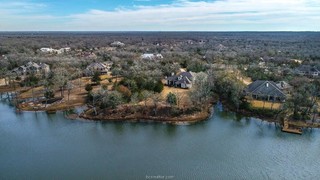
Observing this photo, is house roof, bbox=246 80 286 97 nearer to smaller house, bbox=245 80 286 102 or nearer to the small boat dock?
smaller house, bbox=245 80 286 102

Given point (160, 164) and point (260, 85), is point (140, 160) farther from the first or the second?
point (260, 85)

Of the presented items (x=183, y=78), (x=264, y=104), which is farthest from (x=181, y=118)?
(x=183, y=78)

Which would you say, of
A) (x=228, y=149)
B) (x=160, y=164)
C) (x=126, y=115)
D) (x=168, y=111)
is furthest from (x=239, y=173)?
(x=126, y=115)

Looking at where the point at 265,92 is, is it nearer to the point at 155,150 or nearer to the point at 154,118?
the point at 154,118

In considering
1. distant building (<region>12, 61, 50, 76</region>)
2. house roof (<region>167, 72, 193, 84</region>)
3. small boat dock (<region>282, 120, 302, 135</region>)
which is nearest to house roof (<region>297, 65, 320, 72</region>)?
house roof (<region>167, 72, 193, 84</region>)

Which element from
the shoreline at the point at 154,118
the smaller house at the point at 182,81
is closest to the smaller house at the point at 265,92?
the shoreline at the point at 154,118
